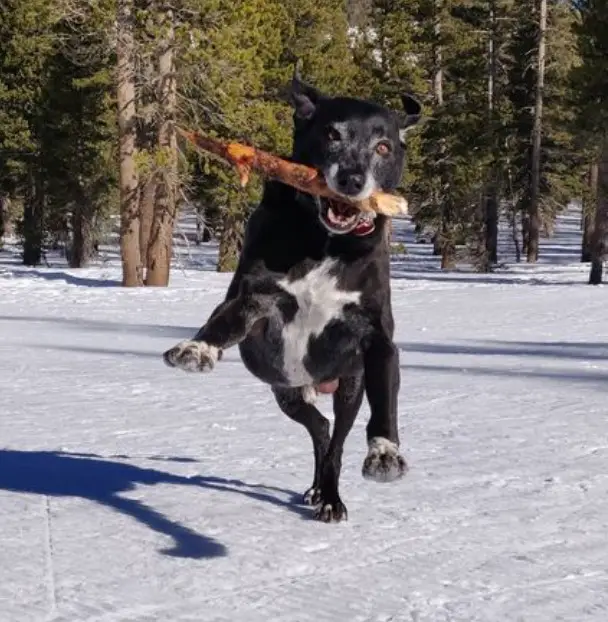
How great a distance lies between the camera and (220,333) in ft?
15.3

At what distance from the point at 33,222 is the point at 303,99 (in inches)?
1357

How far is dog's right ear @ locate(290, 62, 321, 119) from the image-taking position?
489 cm

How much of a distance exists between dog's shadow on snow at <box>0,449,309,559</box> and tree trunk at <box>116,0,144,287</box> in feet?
61.0

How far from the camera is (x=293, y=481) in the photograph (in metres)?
6.25

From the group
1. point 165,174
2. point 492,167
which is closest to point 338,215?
point 165,174

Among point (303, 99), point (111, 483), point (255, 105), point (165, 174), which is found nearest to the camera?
point (303, 99)

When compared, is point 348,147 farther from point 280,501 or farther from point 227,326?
point 280,501

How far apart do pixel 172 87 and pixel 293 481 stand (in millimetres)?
19817

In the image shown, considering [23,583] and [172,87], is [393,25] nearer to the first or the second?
[172,87]

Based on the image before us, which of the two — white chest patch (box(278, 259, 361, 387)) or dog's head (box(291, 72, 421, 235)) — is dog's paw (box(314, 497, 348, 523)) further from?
dog's head (box(291, 72, 421, 235))

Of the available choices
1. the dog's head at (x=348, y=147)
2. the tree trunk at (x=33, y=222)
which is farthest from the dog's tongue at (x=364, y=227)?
the tree trunk at (x=33, y=222)

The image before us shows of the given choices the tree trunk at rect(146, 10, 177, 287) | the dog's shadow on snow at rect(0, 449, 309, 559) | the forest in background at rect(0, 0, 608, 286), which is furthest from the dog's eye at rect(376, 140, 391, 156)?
the tree trunk at rect(146, 10, 177, 287)

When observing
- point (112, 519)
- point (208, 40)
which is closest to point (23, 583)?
point (112, 519)

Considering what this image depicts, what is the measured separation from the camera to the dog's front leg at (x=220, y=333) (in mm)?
4363
